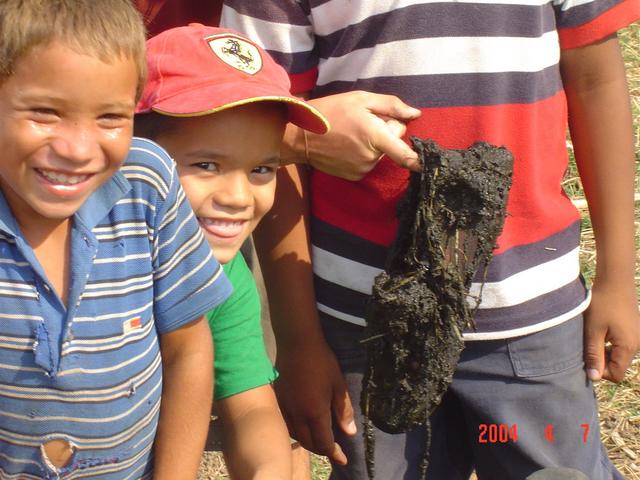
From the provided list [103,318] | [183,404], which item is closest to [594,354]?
[183,404]

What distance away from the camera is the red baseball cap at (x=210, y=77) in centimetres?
229

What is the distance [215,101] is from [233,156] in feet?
0.55

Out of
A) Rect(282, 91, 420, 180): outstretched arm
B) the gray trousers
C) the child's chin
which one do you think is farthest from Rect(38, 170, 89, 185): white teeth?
the gray trousers

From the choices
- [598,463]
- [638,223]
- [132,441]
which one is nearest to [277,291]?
[132,441]

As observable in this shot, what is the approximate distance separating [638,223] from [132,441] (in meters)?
3.83

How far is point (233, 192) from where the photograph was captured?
240 centimetres

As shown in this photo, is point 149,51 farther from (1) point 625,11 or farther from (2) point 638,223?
(2) point 638,223

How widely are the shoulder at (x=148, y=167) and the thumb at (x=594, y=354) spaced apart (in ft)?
4.29

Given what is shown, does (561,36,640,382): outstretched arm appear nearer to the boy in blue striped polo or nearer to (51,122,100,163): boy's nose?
the boy in blue striped polo

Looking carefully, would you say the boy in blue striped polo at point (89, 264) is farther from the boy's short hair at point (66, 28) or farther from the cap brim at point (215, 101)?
the cap brim at point (215, 101)

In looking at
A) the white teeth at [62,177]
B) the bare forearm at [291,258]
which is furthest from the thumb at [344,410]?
the white teeth at [62,177]

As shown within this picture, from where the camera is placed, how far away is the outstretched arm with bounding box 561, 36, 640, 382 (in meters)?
2.54

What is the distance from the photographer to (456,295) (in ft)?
7.63
